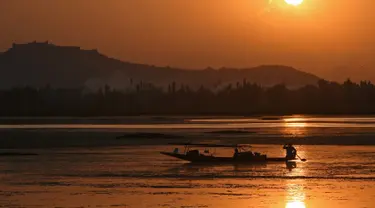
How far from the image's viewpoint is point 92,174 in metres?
48.3

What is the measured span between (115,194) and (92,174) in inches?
377

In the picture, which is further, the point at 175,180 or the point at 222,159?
the point at 222,159

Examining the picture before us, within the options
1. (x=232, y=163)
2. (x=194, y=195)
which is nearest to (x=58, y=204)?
(x=194, y=195)

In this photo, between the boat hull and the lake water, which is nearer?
the lake water

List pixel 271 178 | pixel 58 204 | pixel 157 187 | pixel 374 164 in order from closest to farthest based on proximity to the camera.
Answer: pixel 58 204, pixel 157 187, pixel 271 178, pixel 374 164

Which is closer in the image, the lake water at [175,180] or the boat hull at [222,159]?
the lake water at [175,180]

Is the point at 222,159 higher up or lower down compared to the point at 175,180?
higher up

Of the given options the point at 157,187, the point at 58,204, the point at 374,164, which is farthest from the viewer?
the point at 374,164

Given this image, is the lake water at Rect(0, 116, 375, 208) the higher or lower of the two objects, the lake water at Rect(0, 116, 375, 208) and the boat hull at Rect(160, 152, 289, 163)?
the lower

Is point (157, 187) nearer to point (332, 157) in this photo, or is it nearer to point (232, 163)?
point (232, 163)

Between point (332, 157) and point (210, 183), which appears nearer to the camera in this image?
point (210, 183)

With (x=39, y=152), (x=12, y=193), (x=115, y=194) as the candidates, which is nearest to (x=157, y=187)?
(x=115, y=194)

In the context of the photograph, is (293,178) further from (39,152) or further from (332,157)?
(39,152)

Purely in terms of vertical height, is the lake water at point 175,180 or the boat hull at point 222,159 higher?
the boat hull at point 222,159
